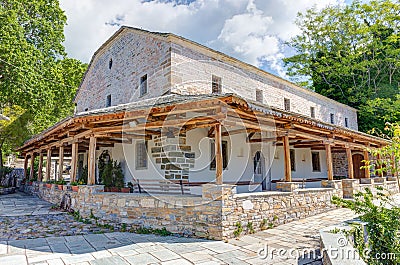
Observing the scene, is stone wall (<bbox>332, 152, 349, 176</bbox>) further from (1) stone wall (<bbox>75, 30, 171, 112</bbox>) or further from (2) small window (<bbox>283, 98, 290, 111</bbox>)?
(1) stone wall (<bbox>75, 30, 171, 112</bbox>)

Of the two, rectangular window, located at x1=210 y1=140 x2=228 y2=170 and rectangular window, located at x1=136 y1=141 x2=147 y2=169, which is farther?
rectangular window, located at x1=136 y1=141 x2=147 y2=169

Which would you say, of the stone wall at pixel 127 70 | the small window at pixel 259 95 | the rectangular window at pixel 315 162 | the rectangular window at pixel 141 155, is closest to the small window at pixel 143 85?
the stone wall at pixel 127 70

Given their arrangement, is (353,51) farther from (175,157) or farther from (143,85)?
(175,157)

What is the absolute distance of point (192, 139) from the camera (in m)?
8.16

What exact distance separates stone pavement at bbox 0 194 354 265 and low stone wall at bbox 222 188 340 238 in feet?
1.04

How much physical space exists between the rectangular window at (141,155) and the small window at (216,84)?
3300 millimetres

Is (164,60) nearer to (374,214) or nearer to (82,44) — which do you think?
(374,214)

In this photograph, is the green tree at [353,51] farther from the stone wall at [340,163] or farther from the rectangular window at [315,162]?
the rectangular window at [315,162]

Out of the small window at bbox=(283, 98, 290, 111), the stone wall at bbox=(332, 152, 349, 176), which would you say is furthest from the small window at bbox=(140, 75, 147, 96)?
the stone wall at bbox=(332, 152, 349, 176)

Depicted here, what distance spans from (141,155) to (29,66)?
30.8ft

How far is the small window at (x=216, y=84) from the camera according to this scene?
10.4 metres

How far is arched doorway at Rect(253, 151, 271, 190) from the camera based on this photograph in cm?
1086

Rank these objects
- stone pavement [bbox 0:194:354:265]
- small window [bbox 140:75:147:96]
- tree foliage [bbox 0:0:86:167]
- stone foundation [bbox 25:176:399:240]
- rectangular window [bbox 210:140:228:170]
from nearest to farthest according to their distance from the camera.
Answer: stone pavement [bbox 0:194:354:265] → stone foundation [bbox 25:176:399:240] → rectangular window [bbox 210:140:228:170] → small window [bbox 140:75:147:96] → tree foliage [bbox 0:0:86:167]

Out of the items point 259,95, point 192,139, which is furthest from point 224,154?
point 259,95
